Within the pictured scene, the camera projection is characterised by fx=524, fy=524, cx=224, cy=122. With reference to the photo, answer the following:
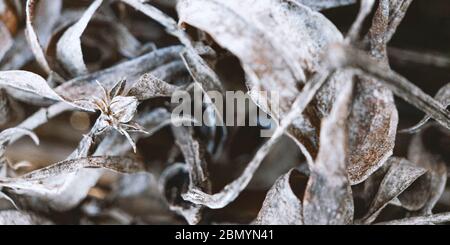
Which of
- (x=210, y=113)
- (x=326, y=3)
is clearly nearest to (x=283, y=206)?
(x=210, y=113)

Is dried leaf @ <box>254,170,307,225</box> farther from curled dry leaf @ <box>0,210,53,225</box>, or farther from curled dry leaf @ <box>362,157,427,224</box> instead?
curled dry leaf @ <box>0,210,53,225</box>

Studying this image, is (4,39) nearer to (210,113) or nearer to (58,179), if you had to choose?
(58,179)

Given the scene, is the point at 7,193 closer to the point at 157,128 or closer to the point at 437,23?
the point at 157,128

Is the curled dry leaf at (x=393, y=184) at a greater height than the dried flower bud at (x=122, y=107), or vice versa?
the dried flower bud at (x=122, y=107)

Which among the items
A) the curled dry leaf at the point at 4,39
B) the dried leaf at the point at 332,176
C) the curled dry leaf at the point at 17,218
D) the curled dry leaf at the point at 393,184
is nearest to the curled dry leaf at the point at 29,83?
the curled dry leaf at the point at 4,39

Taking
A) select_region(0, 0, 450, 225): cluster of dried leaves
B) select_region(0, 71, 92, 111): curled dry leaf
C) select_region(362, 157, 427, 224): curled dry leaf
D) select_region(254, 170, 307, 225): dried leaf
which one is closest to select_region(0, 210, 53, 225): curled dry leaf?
select_region(0, 0, 450, 225): cluster of dried leaves

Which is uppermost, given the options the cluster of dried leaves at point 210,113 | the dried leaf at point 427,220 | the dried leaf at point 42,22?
the dried leaf at point 42,22

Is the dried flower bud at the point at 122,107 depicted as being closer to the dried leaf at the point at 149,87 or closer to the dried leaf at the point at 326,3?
Result: the dried leaf at the point at 149,87
